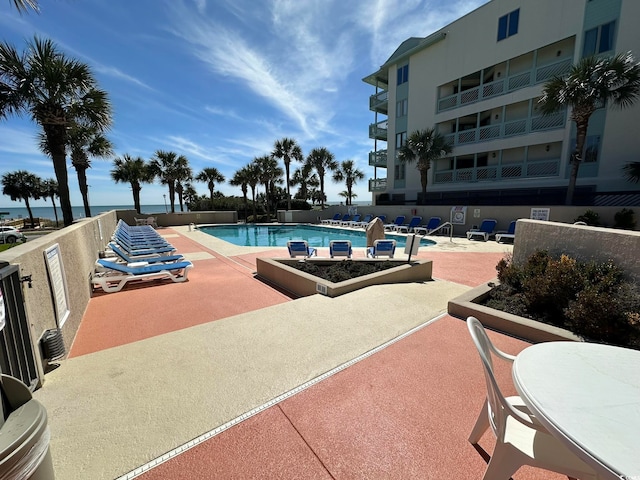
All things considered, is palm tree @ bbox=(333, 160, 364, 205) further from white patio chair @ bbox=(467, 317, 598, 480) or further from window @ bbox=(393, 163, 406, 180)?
white patio chair @ bbox=(467, 317, 598, 480)

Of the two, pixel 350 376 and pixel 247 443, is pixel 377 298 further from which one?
pixel 247 443

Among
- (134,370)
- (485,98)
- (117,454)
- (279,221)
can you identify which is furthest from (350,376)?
(279,221)

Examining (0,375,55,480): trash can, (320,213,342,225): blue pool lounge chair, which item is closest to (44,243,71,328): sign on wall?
(0,375,55,480): trash can

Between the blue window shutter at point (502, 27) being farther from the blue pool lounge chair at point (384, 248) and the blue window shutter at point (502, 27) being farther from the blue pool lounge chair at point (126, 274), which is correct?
the blue pool lounge chair at point (126, 274)

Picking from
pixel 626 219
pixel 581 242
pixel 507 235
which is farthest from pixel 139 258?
pixel 626 219

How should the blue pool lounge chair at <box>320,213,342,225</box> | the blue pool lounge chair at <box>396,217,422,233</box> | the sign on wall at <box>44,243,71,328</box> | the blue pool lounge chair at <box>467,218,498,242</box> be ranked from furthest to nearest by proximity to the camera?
1. the blue pool lounge chair at <box>320,213,342,225</box>
2. the blue pool lounge chair at <box>396,217,422,233</box>
3. the blue pool lounge chair at <box>467,218,498,242</box>
4. the sign on wall at <box>44,243,71,328</box>

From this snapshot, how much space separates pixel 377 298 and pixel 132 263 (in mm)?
6978

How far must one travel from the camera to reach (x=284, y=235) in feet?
73.7

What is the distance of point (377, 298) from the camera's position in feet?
17.6

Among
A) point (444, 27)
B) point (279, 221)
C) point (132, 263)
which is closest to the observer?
point (132, 263)

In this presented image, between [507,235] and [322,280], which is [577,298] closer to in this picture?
[322,280]

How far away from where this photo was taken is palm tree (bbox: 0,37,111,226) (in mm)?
9742

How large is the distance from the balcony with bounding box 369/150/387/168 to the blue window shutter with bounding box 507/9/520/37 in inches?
525

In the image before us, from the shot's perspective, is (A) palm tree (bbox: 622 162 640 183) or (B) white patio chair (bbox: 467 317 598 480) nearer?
(B) white patio chair (bbox: 467 317 598 480)
